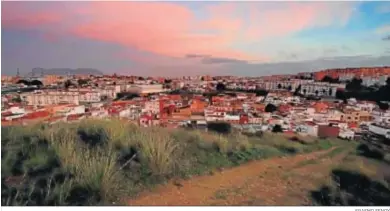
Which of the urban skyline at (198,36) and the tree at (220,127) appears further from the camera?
the tree at (220,127)

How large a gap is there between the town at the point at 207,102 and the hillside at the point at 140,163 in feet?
0.51

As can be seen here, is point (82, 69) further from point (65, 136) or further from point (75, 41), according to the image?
point (65, 136)

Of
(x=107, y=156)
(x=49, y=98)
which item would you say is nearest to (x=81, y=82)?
(x=49, y=98)

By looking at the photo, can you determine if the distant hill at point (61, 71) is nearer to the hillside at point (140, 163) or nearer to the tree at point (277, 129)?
the hillside at point (140, 163)

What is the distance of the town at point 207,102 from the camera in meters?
4.80

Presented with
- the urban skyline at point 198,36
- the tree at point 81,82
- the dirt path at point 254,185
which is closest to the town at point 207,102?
the tree at point 81,82

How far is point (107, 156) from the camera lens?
429 centimetres

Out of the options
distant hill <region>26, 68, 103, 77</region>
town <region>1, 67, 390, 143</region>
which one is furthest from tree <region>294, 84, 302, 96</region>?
distant hill <region>26, 68, 103, 77</region>

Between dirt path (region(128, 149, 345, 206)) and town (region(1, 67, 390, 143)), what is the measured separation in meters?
0.43

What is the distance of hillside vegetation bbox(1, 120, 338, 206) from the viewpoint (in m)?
3.80

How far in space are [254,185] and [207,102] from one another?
128cm

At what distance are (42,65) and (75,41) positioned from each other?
1.76 ft

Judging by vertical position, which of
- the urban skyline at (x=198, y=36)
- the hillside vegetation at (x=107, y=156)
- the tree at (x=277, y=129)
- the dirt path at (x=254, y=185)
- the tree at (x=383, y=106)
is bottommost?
the dirt path at (x=254, y=185)
